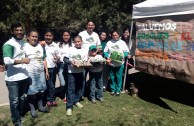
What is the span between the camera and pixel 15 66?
4.63 m

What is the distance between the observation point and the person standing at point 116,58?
6.81 m

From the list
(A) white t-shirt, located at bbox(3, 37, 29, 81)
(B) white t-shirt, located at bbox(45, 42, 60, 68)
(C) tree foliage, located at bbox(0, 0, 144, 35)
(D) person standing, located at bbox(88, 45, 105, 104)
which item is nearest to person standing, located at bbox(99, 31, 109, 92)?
(D) person standing, located at bbox(88, 45, 105, 104)

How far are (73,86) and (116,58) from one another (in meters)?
1.60

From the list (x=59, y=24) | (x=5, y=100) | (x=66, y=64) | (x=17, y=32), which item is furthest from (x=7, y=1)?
(x=17, y=32)

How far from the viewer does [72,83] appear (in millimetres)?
5758

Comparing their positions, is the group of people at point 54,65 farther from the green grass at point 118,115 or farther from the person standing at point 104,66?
the green grass at point 118,115

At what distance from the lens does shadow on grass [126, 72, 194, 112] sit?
22.7 ft

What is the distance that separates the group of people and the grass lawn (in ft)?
0.75

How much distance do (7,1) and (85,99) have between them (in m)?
6.91

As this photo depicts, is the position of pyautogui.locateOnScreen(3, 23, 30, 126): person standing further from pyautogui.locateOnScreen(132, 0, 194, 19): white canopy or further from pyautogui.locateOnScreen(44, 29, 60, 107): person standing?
pyautogui.locateOnScreen(132, 0, 194, 19): white canopy

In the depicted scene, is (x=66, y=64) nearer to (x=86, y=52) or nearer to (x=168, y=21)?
(x=86, y=52)

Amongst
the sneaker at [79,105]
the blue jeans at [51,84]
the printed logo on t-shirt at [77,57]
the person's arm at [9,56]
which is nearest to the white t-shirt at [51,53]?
the blue jeans at [51,84]

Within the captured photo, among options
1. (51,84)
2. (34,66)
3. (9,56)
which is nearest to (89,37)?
(51,84)

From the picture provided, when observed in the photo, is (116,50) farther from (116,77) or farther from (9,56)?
(9,56)
